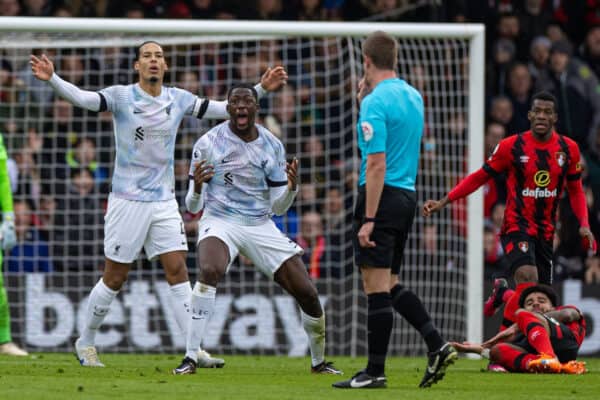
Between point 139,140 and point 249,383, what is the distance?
254 cm

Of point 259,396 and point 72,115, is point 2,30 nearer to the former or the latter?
point 72,115

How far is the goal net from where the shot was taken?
15.0m

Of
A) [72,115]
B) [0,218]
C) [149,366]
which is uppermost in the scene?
[72,115]

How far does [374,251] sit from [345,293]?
6.27m

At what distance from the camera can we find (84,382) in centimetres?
952

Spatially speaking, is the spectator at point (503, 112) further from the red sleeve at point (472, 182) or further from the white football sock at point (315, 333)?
the white football sock at point (315, 333)

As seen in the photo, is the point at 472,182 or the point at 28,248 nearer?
the point at 472,182

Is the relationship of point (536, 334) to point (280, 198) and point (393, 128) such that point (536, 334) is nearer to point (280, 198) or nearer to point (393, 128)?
point (280, 198)

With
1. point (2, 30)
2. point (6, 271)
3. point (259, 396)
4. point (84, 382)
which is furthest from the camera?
point (6, 271)

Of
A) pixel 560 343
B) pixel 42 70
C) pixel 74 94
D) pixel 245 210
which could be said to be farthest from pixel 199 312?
pixel 560 343

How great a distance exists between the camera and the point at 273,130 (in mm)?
16156

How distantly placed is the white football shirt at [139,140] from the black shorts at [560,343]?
3.21m

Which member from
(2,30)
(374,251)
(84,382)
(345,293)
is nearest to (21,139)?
(2,30)

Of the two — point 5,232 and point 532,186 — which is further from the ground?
point 532,186
